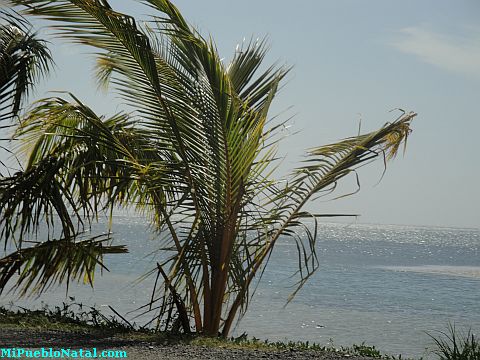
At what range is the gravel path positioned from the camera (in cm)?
639

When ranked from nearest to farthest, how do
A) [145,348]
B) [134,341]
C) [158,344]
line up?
1. [145,348]
2. [158,344]
3. [134,341]

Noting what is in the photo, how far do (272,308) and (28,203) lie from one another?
1434cm

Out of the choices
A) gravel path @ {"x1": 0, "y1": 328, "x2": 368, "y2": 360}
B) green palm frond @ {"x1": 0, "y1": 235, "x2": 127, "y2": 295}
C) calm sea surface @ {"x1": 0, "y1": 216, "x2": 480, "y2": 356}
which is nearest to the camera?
gravel path @ {"x1": 0, "y1": 328, "x2": 368, "y2": 360}

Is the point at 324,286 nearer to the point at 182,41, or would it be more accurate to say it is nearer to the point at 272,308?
the point at 272,308

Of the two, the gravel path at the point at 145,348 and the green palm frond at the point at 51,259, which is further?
the green palm frond at the point at 51,259

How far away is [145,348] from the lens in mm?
6688

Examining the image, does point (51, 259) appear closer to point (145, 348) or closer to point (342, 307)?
point (145, 348)

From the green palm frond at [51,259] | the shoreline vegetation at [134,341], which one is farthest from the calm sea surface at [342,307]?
the shoreline vegetation at [134,341]

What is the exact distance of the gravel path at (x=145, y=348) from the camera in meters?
6.39

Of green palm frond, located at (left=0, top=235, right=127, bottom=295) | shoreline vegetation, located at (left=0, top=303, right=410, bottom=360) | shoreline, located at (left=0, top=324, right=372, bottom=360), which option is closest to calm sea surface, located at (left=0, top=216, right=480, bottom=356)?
green palm frond, located at (left=0, top=235, right=127, bottom=295)

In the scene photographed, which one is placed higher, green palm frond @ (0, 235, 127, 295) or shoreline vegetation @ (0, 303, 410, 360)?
green palm frond @ (0, 235, 127, 295)

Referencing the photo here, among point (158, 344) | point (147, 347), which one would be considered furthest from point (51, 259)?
point (147, 347)

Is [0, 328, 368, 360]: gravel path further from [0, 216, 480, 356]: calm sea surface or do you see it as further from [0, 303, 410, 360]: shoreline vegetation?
[0, 216, 480, 356]: calm sea surface

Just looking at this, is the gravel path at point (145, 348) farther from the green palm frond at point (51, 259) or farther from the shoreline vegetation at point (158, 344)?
the green palm frond at point (51, 259)
